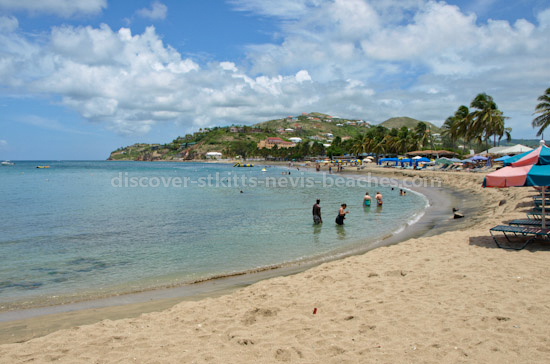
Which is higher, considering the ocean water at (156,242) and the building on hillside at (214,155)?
the building on hillside at (214,155)

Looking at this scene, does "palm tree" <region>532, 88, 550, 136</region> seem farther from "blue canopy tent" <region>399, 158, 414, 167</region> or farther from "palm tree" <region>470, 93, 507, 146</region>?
"blue canopy tent" <region>399, 158, 414, 167</region>

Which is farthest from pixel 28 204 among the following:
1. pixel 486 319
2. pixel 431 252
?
pixel 486 319

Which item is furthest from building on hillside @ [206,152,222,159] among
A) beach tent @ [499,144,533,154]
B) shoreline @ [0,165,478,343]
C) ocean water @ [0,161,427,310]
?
shoreline @ [0,165,478,343]

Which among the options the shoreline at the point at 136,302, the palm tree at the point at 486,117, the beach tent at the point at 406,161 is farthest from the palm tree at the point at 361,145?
the shoreline at the point at 136,302

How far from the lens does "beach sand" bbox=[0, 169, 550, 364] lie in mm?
4109

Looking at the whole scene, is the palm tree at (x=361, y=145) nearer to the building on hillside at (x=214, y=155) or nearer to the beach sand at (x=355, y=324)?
the building on hillside at (x=214, y=155)

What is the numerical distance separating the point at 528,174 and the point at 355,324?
18.9 ft

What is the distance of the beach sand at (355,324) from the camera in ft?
13.5

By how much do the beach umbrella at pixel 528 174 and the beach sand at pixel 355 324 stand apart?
165 centimetres

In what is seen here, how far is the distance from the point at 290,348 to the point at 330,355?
54 centimetres

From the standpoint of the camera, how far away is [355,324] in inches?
192

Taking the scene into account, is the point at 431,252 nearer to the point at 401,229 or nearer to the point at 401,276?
the point at 401,276

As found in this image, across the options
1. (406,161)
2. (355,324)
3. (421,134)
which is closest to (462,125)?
(406,161)

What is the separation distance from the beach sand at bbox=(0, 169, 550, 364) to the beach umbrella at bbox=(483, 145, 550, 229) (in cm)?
165
